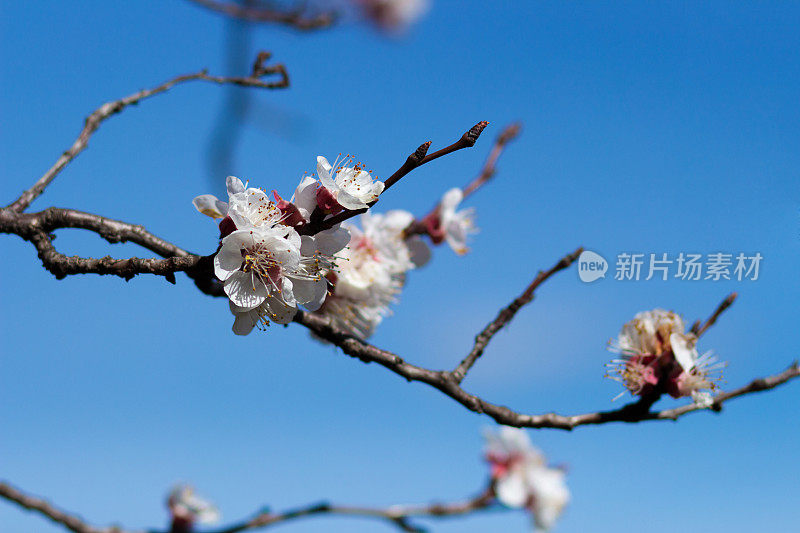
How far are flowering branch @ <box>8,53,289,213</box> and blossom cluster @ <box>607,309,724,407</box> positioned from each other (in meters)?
1.54

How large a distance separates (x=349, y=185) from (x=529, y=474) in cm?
299

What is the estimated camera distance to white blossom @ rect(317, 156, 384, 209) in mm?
1271

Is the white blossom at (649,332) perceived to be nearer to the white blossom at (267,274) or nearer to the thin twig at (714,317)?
the thin twig at (714,317)

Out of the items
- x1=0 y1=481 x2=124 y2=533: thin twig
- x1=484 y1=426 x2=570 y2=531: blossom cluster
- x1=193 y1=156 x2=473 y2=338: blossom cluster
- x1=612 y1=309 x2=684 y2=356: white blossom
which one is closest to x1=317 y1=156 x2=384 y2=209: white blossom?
x1=193 y1=156 x2=473 y2=338: blossom cluster

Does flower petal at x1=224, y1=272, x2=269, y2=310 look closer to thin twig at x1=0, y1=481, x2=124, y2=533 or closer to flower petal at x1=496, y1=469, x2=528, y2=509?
thin twig at x1=0, y1=481, x2=124, y2=533

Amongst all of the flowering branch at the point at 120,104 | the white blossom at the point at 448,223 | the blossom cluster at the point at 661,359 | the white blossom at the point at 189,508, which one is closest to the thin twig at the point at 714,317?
the blossom cluster at the point at 661,359

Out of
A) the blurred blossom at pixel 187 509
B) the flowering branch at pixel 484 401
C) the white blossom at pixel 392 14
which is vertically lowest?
the flowering branch at pixel 484 401

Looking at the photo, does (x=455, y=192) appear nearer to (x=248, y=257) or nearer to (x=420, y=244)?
(x=420, y=244)

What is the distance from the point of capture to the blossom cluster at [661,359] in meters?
1.92

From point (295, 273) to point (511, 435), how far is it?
2886mm

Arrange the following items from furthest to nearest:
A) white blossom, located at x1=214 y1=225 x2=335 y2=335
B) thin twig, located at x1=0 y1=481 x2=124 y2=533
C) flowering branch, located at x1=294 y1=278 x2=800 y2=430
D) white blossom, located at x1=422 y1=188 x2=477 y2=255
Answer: white blossom, located at x1=422 y1=188 x2=477 y2=255 < thin twig, located at x1=0 y1=481 x2=124 y2=533 < flowering branch, located at x1=294 y1=278 x2=800 y2=430 < white blossom, located at x1=214 y1=225 x2=335 y2=335

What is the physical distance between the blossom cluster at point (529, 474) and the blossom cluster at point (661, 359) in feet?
6.02

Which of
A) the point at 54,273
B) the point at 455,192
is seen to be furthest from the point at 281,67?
the point at 54,273

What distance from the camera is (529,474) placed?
3846 millimetres
